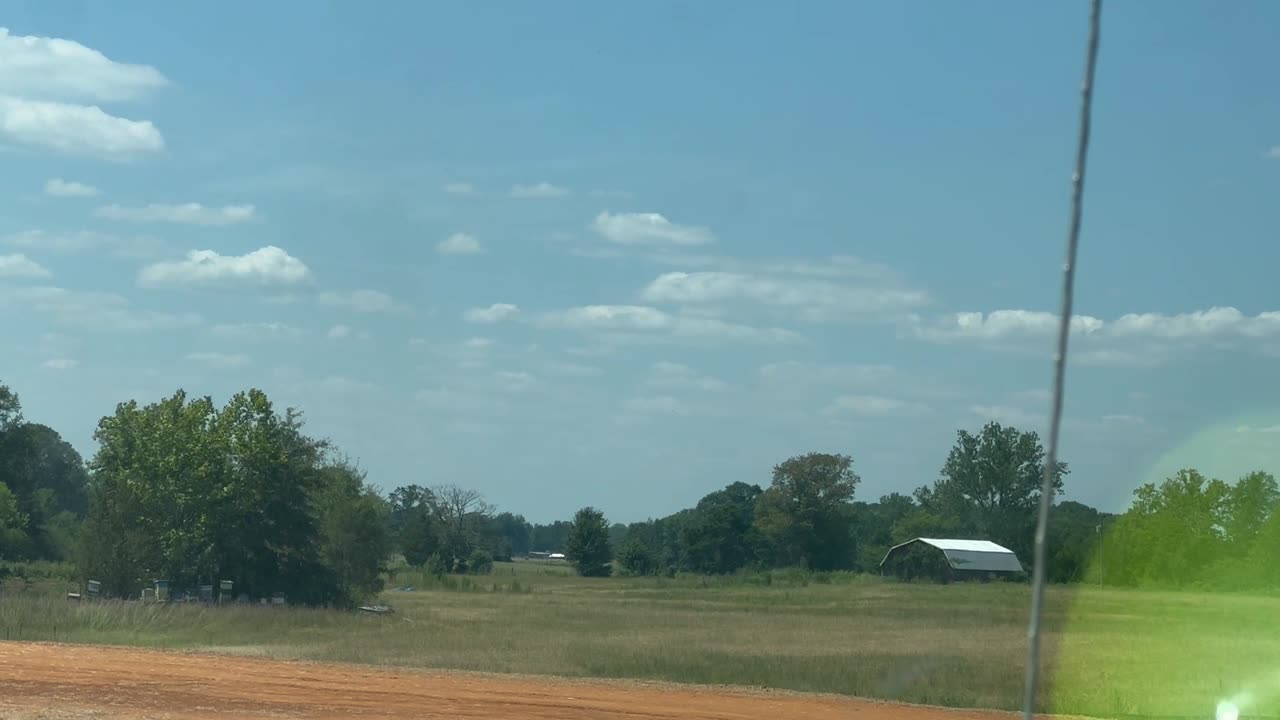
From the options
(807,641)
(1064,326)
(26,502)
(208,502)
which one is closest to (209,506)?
(208,502)

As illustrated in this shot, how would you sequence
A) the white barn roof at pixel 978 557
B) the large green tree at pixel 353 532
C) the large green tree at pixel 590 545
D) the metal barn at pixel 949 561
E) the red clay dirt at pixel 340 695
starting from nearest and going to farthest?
the red clay dirt at pixel 340 695 → the large green tree at pixel 353 532 → the metal barn at pixel 949 561 → the white barn roof at pixel 978 557 → the large green tree at pixel 590 545

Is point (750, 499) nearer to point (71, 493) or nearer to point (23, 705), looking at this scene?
point (71, 493)

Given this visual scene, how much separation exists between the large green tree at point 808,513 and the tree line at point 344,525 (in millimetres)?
190

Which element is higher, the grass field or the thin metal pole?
the thin metal pole

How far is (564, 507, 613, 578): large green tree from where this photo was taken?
134 meters

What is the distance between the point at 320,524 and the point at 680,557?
103006mm

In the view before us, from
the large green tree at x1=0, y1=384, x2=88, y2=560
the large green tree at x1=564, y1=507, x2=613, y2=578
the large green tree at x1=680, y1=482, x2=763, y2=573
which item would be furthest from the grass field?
the large green tree at x1=680, y1=482, x2=763, y2=573

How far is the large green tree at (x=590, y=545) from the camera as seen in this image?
13350 cm

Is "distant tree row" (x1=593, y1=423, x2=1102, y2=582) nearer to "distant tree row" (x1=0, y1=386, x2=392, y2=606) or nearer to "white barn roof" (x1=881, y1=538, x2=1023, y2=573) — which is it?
"white barn roof" (x1=881, y1=538, x2=1023, y2=573)

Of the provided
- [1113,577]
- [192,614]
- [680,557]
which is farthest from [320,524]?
[680,557]

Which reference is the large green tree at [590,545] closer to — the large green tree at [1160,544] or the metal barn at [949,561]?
the metal barn at [949,561]

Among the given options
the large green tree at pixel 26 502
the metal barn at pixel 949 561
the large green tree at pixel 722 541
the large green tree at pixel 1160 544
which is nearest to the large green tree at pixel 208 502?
the large green tree at pixel 26 502

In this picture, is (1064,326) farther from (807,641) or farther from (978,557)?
(978,557)

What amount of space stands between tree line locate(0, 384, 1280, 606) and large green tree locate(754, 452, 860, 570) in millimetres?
190
